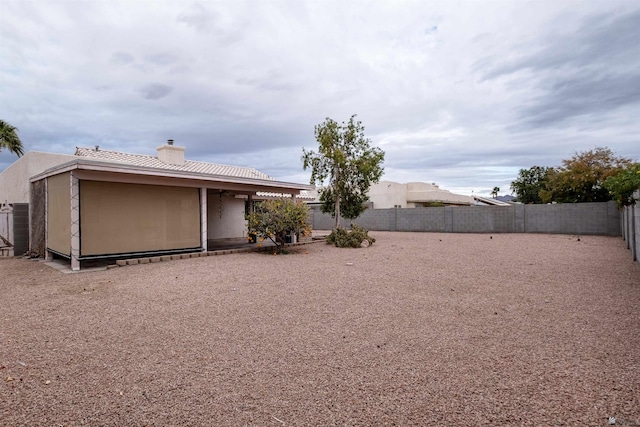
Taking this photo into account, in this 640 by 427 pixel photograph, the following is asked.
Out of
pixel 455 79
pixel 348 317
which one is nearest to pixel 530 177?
pixel 455 79

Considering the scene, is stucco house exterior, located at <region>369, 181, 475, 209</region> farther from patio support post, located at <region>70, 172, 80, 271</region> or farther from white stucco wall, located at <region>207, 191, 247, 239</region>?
patio support post, located at <region>70, 172, 80, 271</region>

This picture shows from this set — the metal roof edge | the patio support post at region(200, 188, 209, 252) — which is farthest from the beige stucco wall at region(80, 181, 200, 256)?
the metal roof edge

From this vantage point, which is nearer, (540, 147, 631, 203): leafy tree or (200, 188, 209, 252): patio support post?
(200, 188, 209, 252): patio support post

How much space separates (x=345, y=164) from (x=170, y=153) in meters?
9.12

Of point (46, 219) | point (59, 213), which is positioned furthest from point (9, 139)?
point (59, 213)

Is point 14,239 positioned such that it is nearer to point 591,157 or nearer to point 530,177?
Answer: point 591,157

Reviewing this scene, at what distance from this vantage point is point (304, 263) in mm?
9859

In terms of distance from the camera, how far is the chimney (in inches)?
707

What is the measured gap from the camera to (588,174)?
2247cm

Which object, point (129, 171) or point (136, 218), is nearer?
point (129, 171)

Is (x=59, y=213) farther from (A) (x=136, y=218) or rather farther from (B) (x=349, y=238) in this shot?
(B) (x=349, y=238)

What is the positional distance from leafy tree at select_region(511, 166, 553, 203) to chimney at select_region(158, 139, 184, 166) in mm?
41955

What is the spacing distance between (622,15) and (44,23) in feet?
44.1

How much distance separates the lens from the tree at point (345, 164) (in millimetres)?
17188
